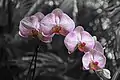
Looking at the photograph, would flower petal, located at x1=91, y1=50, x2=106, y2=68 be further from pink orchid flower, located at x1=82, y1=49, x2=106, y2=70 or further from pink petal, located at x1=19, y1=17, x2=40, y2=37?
pink petal, located at x1=19, y1=17, x2=40, y2=37

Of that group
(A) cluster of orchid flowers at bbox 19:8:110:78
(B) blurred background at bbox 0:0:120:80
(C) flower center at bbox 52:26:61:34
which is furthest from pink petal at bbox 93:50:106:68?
(B) blurred background at bbox 0:0:120:80

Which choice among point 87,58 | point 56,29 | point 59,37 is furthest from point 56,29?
point 59,37

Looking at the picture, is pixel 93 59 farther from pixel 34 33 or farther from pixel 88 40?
pixel 34 33

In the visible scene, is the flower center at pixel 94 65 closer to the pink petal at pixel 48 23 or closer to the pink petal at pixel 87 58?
the pink petal at pixel 87 58

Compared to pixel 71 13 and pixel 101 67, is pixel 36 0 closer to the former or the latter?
pixel 71 13

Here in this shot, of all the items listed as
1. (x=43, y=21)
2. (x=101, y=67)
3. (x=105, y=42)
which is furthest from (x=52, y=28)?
(x=105, y=42)

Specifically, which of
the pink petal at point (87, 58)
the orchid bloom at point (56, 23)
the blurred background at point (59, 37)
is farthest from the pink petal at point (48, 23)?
the blurred background at point (59, 37)
